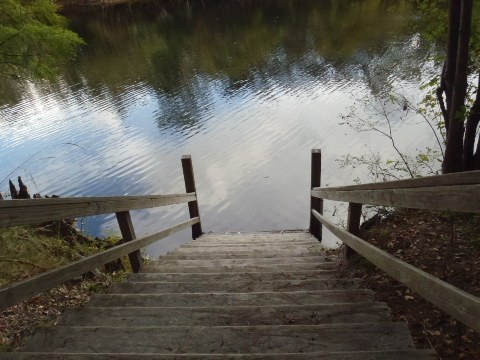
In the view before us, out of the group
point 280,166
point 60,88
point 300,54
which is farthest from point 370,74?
point 60,88

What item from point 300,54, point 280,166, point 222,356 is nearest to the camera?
point 222,356

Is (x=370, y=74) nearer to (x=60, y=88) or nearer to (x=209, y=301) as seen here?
(x=209, y=301)

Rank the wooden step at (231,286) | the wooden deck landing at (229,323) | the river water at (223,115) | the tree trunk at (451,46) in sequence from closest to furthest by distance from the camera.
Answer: the wooden deck landing at (229,323) → the wooden step at (231,286) → the tree trunk at (451,46) → the river water at (223,115)

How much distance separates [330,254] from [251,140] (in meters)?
10.8

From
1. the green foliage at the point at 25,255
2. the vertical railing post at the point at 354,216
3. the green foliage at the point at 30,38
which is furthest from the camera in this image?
the green foliage at the point at 30,38

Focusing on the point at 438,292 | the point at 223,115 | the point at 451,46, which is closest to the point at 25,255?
the point at 438,292

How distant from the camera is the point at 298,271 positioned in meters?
4.24

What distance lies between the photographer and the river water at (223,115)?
12617mm

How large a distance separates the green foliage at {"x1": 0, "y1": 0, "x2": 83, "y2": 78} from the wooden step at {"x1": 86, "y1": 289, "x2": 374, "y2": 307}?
8.57m

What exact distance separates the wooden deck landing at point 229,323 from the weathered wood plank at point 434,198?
770mm

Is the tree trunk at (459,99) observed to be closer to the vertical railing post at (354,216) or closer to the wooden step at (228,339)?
the vertical railing post at (354,216)

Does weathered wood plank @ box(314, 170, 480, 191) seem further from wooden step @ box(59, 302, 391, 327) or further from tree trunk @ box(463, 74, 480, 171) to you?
tree trunk @ box(463, 74, 480, 171)

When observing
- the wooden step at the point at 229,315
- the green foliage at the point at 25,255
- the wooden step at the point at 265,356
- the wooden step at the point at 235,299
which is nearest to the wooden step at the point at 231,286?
the wooden step at the point at 235,299

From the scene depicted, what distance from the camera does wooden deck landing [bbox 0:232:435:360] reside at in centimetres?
217
